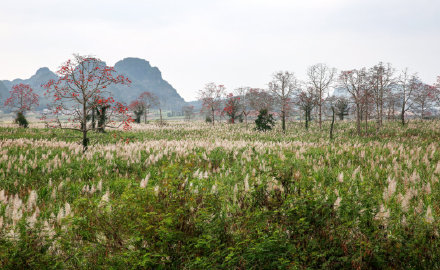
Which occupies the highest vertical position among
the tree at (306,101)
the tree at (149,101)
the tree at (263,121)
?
the tree at (149,101)

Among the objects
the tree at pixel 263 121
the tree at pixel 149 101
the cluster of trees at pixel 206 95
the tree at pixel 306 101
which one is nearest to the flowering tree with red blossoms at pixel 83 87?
the cluster of trees at pixel 206 95

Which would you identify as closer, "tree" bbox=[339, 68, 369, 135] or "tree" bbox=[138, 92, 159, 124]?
"tree" bbox=[339, 68, 369, 135]

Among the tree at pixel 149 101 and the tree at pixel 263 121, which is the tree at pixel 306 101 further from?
the tree at pixel 149 101

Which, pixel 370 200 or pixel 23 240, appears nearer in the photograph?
pixel 23 240

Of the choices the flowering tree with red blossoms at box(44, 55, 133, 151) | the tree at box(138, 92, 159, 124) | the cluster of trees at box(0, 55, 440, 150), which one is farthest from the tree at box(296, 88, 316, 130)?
the tree at box(138, 92, 159, 124)

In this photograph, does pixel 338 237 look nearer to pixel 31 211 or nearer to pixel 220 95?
pixel 31 211

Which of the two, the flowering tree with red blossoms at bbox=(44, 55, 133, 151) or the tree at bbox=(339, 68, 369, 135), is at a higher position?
the tree at bbox=(339, 68, 369, 135)

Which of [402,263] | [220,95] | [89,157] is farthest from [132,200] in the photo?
[220,95]

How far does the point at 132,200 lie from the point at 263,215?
6.01 ft

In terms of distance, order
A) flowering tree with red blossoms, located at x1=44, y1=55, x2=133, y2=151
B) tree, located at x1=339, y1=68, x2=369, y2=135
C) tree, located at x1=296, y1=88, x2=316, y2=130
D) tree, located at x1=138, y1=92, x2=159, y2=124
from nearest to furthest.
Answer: flowering tree with red blossoms, located at x1=44, y1=55, x2=133, y2=151 → tree, located at x1=339, y1=68, x2=369, y2=135 → tree, located at x1=296, y1=88, x2=316, y2=130 → tree, located at x1=138, y1=92, x2=159, y2=124

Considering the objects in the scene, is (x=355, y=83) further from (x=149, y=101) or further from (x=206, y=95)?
(x=149, y=101)

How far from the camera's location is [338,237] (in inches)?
108

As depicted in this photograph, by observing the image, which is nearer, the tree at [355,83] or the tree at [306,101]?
the tree at [355,83]

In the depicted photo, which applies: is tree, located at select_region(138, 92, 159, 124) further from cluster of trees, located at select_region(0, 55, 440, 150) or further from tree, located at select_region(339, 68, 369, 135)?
tree, located at select_region(339, 68, 369, 135)
